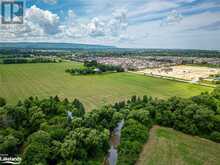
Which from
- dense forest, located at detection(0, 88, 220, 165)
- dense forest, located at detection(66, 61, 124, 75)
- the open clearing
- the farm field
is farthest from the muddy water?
dense forest, located at detection(66, 61, 124, 75)

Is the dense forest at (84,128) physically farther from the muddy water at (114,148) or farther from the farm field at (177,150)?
the farm field at (177,150)

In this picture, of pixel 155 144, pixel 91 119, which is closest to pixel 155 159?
pixel 155 144

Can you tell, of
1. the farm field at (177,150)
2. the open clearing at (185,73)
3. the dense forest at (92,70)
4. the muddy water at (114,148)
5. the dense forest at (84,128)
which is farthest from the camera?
the dense forest at (92,70)

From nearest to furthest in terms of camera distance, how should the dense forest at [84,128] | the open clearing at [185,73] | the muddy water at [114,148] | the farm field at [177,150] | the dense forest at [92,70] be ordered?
the dense forest at [84,128] < the farm field at [177,150] < the muddy water at [114,148] < the open clearing at [185,73] < the dense forest at [92,70]

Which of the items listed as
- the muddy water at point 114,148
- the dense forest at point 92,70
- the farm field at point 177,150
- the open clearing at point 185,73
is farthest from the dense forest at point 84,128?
the dense forest at point 92,70

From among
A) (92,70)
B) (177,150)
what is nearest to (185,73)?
(92,70)

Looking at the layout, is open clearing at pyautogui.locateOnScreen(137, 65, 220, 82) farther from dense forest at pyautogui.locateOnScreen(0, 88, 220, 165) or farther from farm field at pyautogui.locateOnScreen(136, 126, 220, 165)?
farm field at pyautogui.locateOnScreen(136, 126, 220, 165)

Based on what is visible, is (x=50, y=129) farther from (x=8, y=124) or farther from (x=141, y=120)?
(x=141, y=120)
